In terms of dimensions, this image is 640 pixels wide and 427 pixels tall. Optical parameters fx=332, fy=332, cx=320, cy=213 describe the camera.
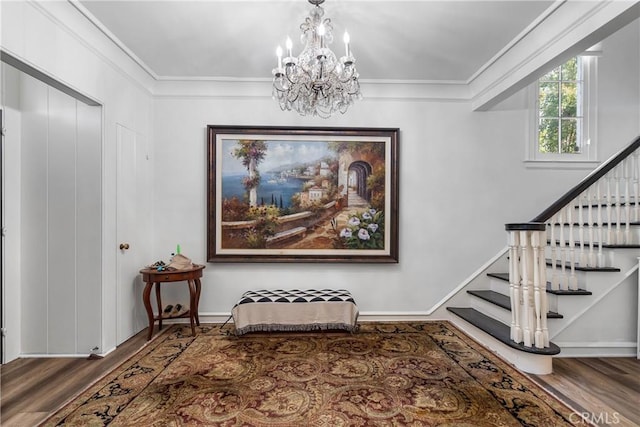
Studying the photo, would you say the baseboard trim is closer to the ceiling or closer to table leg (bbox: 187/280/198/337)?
the ceiling

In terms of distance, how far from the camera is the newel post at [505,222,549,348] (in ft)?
A: 8.52

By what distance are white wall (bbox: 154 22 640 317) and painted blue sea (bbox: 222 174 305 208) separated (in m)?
0.31

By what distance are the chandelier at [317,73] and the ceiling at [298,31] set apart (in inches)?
10.8

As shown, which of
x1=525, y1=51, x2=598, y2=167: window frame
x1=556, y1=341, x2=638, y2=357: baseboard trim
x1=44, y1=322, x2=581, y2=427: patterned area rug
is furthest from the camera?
x1=525, y1=51, x2=598, y2=167: window frame

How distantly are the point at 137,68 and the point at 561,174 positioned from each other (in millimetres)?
5018

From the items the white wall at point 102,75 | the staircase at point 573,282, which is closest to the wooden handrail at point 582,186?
the staircase at point 573,282

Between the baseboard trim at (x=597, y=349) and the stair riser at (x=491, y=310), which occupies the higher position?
the stair riser at (x=491, y=310)

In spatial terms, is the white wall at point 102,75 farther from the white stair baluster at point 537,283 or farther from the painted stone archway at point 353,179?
the white stair baluster at point 537,283

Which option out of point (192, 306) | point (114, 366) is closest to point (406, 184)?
point (192, 306)

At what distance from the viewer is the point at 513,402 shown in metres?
2.14

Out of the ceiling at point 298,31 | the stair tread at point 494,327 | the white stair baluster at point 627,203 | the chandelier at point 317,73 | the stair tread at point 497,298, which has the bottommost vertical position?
the stair tread at point 494,327

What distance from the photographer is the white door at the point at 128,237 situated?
3.19 m

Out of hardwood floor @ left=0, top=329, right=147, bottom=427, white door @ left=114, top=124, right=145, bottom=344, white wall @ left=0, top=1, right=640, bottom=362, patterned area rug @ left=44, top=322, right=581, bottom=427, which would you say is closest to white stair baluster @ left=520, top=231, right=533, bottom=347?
patterned area rug @ left=44, top=322, right=581, bottom=427

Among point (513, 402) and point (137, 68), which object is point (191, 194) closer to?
point (137, 68)
